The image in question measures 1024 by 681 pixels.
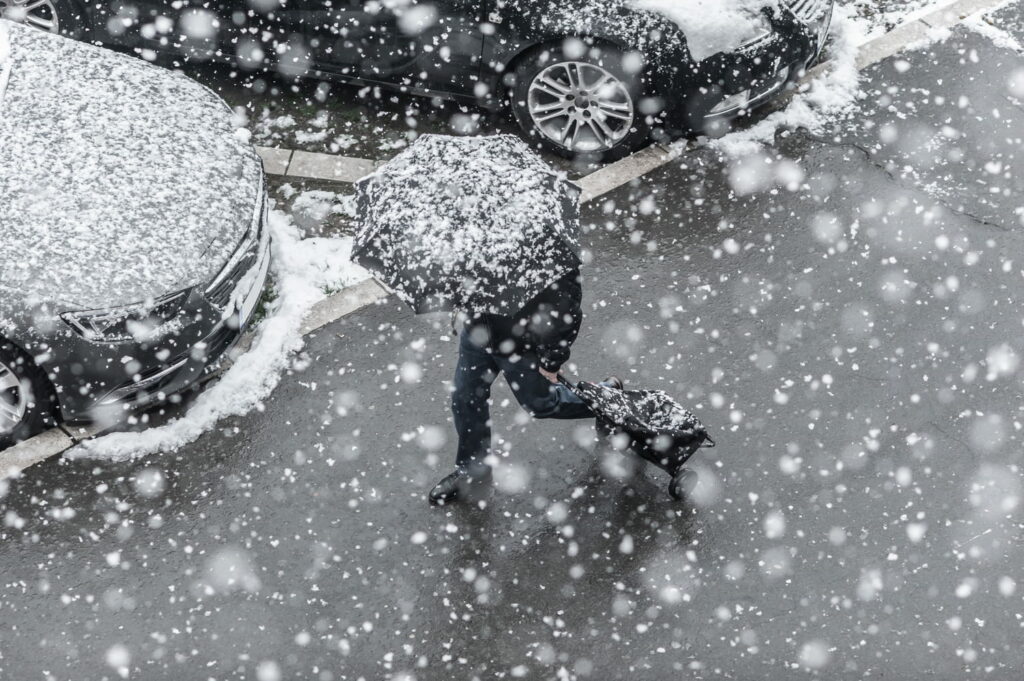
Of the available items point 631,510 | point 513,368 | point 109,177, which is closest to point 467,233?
point 513,368

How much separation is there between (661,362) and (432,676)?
220cm

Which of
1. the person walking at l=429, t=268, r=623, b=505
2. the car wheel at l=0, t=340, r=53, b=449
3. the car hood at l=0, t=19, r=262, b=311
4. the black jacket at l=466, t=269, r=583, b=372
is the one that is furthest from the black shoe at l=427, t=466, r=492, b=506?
the car wheel at l=0, t=340, r=53, b=449

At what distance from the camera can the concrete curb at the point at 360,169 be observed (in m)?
5.50

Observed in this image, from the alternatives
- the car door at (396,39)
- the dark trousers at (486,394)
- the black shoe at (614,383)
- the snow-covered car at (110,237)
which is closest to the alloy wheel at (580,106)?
the car door at (396,39)

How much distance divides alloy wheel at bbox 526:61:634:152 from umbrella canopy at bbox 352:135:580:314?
9.12 ft

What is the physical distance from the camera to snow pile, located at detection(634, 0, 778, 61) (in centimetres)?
684

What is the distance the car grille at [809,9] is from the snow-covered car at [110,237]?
12.4ft

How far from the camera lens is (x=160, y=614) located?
4879mm

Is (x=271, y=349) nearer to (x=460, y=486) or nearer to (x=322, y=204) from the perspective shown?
(x=322, y=204)

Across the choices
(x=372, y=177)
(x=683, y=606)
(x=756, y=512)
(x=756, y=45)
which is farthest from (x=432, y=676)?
(x=756, y=45)

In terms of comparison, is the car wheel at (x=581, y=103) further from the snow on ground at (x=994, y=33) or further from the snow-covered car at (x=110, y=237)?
the snow on ground at (x=994, y=33)

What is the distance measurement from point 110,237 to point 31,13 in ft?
10.9

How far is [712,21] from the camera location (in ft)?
22.7

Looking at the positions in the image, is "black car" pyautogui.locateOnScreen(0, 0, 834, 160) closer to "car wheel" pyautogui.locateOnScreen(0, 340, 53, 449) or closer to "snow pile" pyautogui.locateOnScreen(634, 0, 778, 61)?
"snow pile" pyautogui.locateOnScreen(634, 0, 778, 61)
